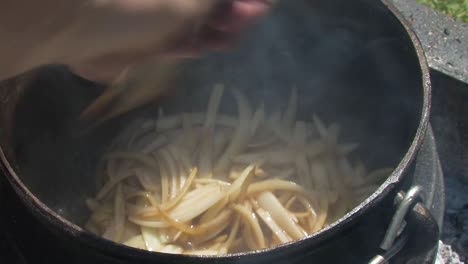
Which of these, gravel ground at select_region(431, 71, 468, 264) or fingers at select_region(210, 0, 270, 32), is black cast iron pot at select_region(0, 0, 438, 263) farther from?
fingers at select_region(210, 0, 270, 32)

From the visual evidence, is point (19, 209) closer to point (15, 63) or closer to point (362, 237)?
point (15, 63)

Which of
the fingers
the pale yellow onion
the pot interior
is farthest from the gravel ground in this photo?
the fingers

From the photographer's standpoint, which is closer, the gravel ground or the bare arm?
the bare arm

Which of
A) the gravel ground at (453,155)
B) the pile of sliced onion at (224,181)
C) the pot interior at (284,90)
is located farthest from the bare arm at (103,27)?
the gravel ground at (453,155)

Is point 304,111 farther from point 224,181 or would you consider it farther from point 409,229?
point 409,229

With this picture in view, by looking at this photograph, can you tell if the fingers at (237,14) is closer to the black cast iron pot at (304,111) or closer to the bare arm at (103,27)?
Answer: the bare arm at (103,27)

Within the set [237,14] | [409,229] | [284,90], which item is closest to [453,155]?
[284,90]
